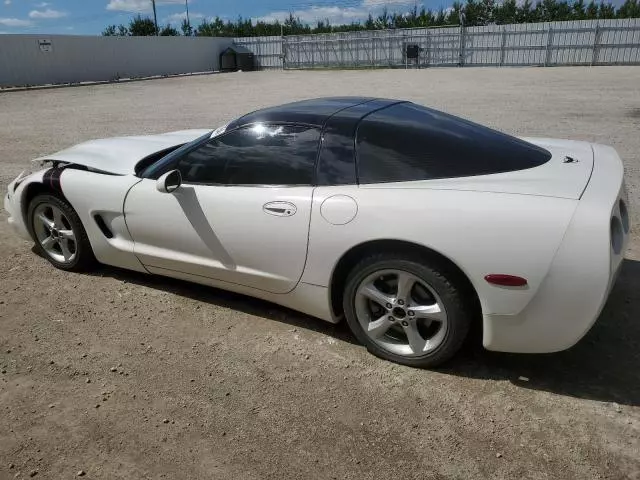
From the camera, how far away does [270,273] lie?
9.96 ft

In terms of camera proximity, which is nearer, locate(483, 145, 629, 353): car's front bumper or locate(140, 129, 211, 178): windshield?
locate(483, 145, 629, 353): car's front bumper

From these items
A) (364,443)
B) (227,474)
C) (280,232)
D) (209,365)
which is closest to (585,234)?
(364,443)

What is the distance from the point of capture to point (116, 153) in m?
4.01

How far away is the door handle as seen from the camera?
285 centimetres

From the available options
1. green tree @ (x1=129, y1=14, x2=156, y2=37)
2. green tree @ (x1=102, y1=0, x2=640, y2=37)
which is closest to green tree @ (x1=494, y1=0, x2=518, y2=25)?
green tree @ (x1=102, y1=0, x2=640, y2=37)

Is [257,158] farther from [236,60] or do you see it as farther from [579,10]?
[579,10]

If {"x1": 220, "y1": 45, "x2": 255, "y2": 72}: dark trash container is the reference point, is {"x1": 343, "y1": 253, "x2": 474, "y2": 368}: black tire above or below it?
below

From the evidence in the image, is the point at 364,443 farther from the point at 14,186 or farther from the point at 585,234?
the point at 14,186

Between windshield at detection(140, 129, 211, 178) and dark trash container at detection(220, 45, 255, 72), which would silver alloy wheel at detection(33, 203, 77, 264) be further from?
dark trash container at detection(220, 45, 255, 72)

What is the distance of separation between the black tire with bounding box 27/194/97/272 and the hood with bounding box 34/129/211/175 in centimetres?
33

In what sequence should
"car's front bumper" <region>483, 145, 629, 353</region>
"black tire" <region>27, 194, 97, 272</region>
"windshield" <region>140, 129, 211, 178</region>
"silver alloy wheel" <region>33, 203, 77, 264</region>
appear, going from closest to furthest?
"car's front bumper" <region>483, 145, 629, 353</region> → "windshield" <region>140, 129, 211, 178</region> → "black tire" <region>27, 194, 97, 272</region> → "silver alloy wheel" <region>33, 203, 77, 264</region>

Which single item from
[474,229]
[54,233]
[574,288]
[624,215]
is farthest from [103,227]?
[624,215]


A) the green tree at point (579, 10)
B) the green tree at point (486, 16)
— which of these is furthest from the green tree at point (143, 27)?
the green tree at point (579, 10)

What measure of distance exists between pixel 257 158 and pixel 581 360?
2.19 meters
